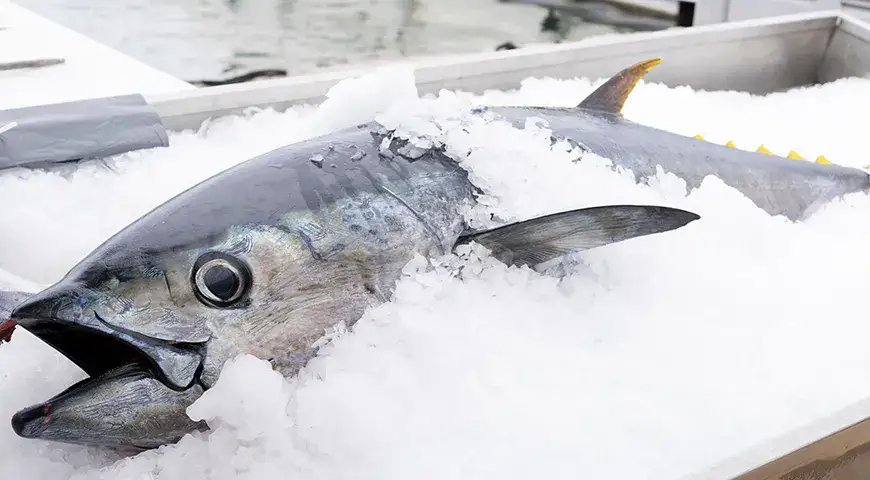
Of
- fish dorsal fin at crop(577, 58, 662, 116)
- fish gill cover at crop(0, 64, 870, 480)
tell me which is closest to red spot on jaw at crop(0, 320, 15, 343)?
fish gill cover at crop(0, 64, 870, 480)

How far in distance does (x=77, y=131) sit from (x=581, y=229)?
1665 mm

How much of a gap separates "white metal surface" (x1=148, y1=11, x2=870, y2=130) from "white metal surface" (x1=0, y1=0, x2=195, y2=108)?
519mm

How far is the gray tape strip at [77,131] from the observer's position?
2002 mm

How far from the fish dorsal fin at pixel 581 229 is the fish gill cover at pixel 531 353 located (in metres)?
0.05

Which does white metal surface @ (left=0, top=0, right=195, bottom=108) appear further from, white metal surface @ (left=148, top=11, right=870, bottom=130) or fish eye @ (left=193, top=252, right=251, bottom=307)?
fish eye @ (left=193, top=252, right=251, bottom=307)

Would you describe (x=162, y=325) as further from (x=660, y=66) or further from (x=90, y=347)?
(x=660, y=66)

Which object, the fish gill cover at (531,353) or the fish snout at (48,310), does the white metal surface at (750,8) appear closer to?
the fish gill cover at (531,353)

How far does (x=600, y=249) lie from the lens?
136cm

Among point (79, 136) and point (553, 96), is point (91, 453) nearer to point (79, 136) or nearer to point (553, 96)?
point (79, 136)

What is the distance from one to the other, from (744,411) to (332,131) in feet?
3.12

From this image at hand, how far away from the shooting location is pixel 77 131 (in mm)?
2109

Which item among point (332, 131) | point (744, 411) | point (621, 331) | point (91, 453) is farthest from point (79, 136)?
point (744, 411)

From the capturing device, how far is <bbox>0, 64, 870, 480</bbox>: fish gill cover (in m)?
0.96

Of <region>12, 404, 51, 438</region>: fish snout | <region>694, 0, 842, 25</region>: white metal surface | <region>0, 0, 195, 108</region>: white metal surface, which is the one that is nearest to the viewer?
<region>12, 404, 51, 438</region>: fish snout
